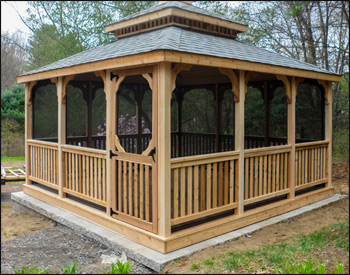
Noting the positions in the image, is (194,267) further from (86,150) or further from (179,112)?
(179,112)

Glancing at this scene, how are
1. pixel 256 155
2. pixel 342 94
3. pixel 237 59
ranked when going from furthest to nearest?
pixel 342 94 < pixel 256 155 < pixel 237 59

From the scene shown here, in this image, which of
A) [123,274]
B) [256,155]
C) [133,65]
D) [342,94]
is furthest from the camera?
[342,94]

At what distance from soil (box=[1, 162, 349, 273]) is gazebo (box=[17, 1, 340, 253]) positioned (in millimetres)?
321

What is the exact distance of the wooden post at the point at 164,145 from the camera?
4598 mm

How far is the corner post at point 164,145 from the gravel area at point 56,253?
24.4 inches

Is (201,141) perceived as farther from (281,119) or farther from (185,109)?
(185,109)

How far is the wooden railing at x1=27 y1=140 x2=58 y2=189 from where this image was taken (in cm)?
700

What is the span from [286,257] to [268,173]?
201cm

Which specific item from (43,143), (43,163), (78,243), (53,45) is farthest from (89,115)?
(53,45)

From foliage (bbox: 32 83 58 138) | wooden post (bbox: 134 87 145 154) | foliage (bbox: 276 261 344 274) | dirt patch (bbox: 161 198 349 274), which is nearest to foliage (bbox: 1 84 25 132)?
foliage (bbox: 32 83 58 138)

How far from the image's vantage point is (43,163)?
7383 millimetres

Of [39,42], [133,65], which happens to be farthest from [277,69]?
[39,42]

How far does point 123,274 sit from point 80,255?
1.27 m

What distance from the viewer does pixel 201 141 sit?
1074cm
